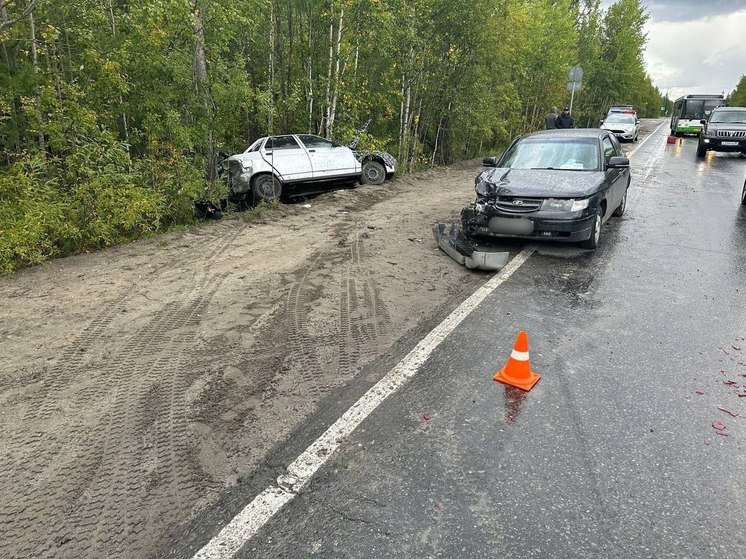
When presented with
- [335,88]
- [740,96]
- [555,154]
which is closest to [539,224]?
[555,154]

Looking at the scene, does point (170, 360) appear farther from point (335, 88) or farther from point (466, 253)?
point (335, 88)

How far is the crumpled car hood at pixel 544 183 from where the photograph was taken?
677 cm

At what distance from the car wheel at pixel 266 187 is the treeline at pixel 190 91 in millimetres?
1153

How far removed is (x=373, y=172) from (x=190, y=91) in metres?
5.52

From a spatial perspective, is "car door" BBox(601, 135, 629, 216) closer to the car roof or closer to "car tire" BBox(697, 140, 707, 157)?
the car roof

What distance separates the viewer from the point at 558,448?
10.0ft

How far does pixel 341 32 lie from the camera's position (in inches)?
522

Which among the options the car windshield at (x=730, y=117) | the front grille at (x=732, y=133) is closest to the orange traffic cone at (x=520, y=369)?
the front grille at (x=732, y=133)

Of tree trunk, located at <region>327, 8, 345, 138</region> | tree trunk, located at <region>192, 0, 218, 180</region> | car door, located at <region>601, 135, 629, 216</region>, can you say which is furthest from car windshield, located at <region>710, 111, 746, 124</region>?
tree trunk, located at <region>192, 0, 218, 180</region>

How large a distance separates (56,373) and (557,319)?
4516mm

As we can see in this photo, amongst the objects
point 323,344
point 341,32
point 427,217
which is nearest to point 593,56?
point 341,32

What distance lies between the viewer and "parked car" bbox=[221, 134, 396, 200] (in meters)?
11.4

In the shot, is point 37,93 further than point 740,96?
No

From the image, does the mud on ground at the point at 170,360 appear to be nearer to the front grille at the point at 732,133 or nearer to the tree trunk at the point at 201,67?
the tree trunk at the point at 201,67
